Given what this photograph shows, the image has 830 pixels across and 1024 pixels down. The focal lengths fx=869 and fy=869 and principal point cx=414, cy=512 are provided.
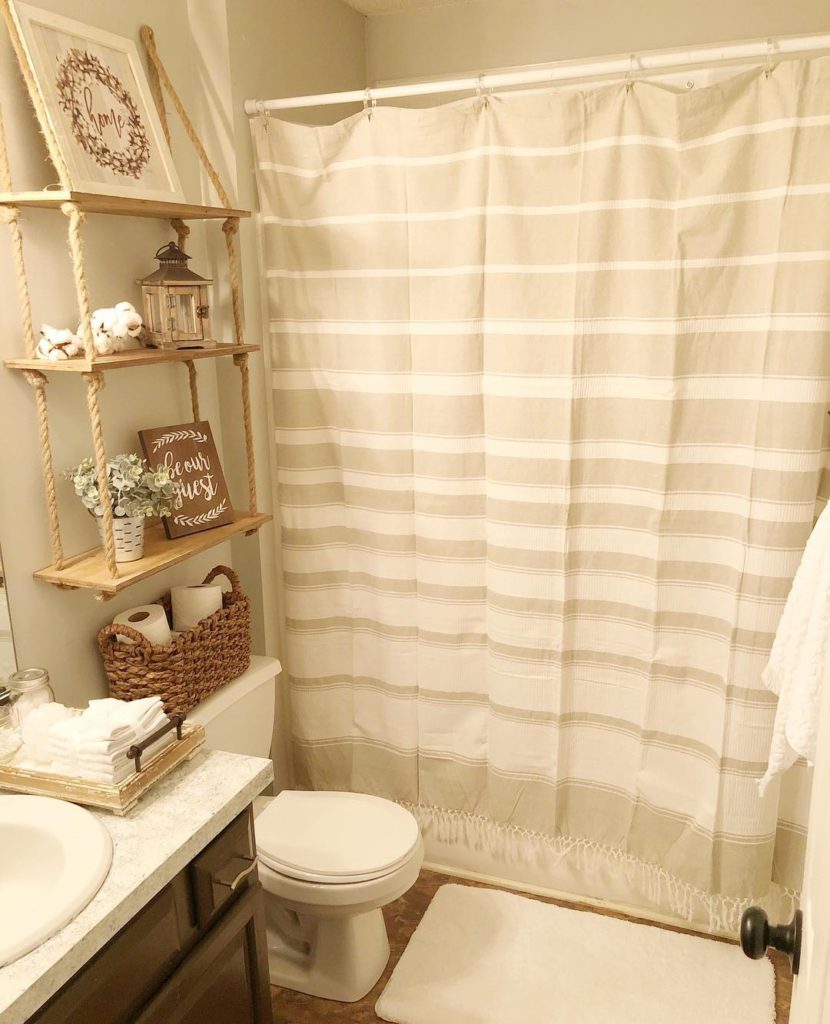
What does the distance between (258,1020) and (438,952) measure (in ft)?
2.19

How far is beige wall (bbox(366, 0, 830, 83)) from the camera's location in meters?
2.25

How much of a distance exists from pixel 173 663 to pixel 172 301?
2.60 ft

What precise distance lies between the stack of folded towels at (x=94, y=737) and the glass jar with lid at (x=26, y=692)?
0.02 meters

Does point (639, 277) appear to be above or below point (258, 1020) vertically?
above

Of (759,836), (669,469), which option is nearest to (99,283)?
(669,469)

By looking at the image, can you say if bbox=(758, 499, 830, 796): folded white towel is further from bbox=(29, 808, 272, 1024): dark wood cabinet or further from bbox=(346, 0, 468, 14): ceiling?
bbox=(346, 0, 468, 14): ceiling

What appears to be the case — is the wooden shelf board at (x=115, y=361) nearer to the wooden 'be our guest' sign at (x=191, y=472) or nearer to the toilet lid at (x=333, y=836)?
the wooden 'be our guest' sign at (x=191, y=472)

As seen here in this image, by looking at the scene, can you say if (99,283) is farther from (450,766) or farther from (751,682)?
(751,682)

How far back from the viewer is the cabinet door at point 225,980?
138 centimetres

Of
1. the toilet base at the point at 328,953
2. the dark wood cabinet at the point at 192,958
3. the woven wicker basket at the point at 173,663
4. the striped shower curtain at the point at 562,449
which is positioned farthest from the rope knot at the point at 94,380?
the toilet base at the point at 328,953

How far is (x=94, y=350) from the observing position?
1.70 m

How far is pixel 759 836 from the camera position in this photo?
2068mm

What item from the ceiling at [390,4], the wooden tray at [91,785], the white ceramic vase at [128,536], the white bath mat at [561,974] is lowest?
the white bath mat at [561,974]

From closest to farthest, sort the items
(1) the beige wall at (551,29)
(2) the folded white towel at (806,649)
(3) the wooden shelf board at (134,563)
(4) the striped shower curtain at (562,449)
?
(2) the folded white towel at (806,649) → (3) the wooden shelf board at (134,563) → (4) the striped shower curtain at (562,449) → (1) the beige wall at (551,29)
